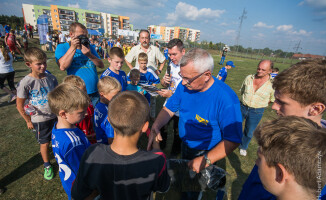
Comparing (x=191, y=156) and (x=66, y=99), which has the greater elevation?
(x=66, y=99)

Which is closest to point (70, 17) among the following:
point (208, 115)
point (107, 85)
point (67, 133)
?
point (107, 85)

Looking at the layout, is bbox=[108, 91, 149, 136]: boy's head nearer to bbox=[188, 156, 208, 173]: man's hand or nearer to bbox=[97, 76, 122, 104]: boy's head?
bbox=[188, 156, 208, 173]: man's hand

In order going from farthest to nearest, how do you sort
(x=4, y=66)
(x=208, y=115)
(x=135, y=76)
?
(x=4, y=66)
(x=135, y=76)
(x=208, y=115)

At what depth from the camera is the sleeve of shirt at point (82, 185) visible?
115cm

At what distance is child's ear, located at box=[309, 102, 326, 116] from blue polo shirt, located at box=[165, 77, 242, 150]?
1.80 ft

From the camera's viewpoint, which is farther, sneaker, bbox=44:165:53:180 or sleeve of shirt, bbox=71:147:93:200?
sneaker, bbox=44:165:53:180

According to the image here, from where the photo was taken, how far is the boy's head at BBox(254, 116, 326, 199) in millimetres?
738

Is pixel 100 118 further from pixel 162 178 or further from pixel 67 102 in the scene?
pixel 162 178

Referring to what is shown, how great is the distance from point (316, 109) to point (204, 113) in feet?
3.14

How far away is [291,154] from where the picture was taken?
79cm

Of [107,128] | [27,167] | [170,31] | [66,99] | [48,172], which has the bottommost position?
[27,167]

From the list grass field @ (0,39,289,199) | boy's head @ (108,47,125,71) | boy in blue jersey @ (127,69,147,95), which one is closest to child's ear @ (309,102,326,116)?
grass field @ (0,39,289,199)

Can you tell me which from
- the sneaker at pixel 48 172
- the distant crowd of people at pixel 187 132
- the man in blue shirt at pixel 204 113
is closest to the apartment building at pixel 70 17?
the sneaker at pixel 48 172

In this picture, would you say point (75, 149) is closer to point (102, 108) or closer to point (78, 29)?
point (102, 108)
